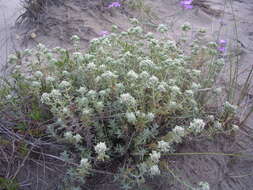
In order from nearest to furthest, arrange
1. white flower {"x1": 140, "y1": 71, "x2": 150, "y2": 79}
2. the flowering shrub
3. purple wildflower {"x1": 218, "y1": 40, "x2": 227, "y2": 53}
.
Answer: the flowering shrub, white flower {"x1": 140, "y1": 71, "x2": 150, "y2": 79}, purple wildflower {"x1": 218, "y1": 40, "x2": 227, "y2": 53}

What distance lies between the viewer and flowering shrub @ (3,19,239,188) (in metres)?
1.74

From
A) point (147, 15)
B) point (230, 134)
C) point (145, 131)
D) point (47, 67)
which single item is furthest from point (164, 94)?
point (147, 15)

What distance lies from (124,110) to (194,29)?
2756 millimetres

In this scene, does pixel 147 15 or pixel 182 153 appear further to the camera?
pixel 147 15

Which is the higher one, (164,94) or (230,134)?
(164,94)

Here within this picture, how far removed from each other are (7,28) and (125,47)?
2.70 metres

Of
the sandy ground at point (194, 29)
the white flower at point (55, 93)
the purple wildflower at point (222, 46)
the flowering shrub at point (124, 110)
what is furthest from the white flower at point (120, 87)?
the purple wildflower at point (222, 46)

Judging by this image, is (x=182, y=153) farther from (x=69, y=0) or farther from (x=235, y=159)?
(x=69, y=0)

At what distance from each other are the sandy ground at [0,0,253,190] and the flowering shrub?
0.16m

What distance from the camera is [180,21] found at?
14.8ft

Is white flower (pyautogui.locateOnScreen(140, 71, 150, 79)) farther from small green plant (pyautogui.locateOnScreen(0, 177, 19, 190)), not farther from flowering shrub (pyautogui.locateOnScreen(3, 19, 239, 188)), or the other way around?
small green plant (pyautogui.locateOnScreen(0, 177, 19, 190))

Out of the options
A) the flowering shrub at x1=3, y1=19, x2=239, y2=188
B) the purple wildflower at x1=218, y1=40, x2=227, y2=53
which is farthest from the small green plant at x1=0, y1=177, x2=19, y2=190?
the purple wildflower at x1=218, y1=40, x2=227, y2=53

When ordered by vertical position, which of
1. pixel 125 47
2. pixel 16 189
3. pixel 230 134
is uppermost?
pixel 125 47

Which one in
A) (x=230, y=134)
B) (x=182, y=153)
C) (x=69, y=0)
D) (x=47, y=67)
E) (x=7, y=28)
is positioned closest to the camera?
(x=182, y=153)
